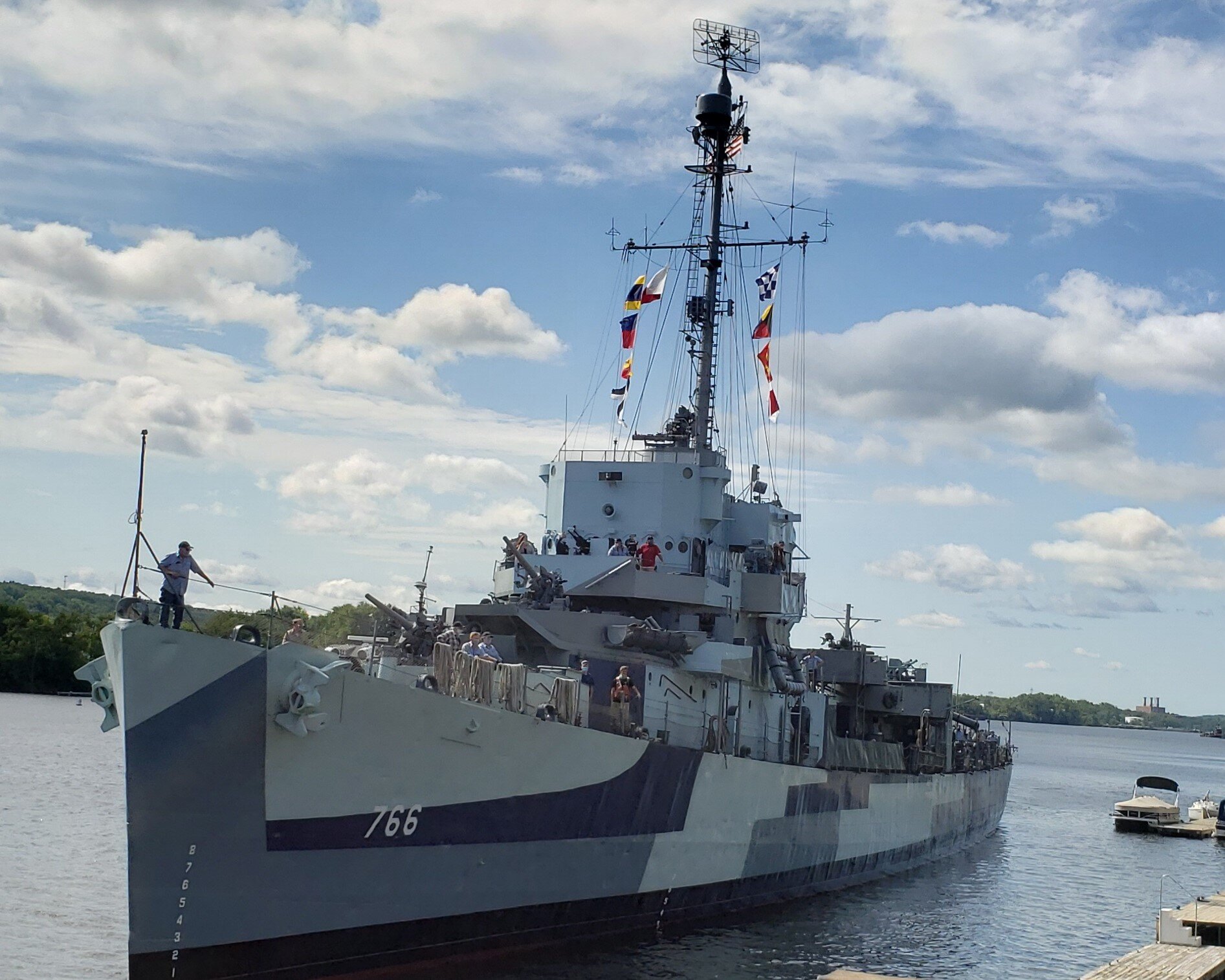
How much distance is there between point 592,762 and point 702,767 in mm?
2645

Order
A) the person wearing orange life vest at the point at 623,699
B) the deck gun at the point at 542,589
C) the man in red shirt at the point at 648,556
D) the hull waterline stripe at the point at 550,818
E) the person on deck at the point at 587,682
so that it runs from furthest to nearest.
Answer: the man in red shirt at the point at 648,556 → the deck gun at the point at 542,589 → the person wearing orange life vest at the point at 623,699 → the person on deck at the point at 587,682 → the hull waterline stripe at the point at 550,818

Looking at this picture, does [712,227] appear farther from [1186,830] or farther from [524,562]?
[1186,830]

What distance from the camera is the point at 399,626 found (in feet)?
60.1

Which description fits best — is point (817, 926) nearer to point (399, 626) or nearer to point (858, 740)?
point (858, 740)

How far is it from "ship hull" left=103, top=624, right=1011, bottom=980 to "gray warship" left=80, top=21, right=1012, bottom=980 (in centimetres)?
3

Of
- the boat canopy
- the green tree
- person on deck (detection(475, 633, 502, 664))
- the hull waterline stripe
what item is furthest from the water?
the green tree

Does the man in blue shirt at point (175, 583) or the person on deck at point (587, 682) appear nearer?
the man in blue shirt at point (175, 583)

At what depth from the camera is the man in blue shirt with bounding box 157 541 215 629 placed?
1319 cm

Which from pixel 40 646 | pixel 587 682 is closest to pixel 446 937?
pixel 587 682

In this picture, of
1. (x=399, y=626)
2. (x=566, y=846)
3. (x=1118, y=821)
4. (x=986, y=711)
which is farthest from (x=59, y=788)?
(x=1118, y=821)

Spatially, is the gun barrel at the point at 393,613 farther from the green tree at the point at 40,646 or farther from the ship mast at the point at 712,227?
the green tree at the point at 40,646

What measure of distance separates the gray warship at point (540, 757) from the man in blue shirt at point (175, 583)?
1.08 feet

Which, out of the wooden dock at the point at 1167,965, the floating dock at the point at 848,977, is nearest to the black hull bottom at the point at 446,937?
the floating dock at the point at 848,977

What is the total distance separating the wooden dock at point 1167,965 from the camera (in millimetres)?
14609
